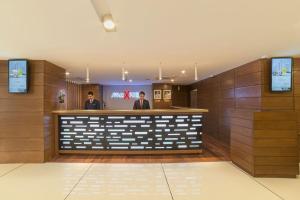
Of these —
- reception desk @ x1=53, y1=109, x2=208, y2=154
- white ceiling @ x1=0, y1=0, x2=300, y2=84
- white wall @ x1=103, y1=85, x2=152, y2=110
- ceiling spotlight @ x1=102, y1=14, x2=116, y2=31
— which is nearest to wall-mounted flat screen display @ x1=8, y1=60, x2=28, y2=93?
white ceiling @ x1=0, y1=0, x2=300, y2=84

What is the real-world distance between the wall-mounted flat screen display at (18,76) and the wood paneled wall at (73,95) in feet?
17.6

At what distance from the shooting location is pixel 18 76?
17.7 ft

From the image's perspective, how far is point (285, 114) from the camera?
459 centimetres

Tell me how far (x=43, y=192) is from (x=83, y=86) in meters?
9.74

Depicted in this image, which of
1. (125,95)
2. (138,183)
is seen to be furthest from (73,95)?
(138,183)

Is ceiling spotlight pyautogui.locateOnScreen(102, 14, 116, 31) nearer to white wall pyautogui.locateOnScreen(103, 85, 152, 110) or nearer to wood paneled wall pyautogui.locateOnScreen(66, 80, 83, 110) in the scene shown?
wood paneled wall pyautogui.locateOnScreen(66, 80, 83, 110)

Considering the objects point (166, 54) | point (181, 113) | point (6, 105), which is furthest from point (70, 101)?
point (166, 54)

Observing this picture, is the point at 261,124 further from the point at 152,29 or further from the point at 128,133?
the point at 128,133

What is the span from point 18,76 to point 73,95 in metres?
6.40

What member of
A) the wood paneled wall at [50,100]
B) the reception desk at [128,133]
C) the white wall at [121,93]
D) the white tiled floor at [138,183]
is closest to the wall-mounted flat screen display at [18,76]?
the wood paneled wall at [50,100]

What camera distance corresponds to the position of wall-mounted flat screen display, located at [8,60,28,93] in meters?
5.39

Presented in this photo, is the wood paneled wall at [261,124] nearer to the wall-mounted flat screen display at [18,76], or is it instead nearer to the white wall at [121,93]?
the wall-mounted flat screen display at [18,76]

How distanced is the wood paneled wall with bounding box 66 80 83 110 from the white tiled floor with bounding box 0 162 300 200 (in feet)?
19.5

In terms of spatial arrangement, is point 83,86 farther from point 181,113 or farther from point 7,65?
point 181,113
